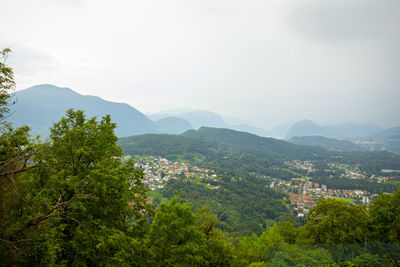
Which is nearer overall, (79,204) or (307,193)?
(79,204)

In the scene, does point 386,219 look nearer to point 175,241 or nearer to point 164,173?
point 175,241

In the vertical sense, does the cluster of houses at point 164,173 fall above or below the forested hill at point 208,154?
below

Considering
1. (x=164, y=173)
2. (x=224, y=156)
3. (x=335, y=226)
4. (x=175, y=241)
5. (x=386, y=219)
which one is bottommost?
(x=164, y=173)

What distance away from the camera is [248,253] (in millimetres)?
14664

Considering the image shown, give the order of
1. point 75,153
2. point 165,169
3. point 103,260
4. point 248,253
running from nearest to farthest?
point 103,260
point 75,153
point 248,253
point 165,169

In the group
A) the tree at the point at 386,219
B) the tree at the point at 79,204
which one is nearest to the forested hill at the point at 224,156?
the tree at the point at 386,219

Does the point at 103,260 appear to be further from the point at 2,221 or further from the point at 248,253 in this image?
the point at 248,253

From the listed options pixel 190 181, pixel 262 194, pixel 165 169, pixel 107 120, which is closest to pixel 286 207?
pixel 262 194

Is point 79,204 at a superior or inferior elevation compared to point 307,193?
superior

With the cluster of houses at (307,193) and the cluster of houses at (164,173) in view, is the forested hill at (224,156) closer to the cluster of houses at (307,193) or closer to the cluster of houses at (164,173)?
the cluster of houses at (164,173)

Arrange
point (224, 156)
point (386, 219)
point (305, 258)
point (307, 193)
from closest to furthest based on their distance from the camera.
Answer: point (305, 258) < point (386, 219) < point (307, 193) < point (224, 156)

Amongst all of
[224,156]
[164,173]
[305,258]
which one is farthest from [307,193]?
[305,258]

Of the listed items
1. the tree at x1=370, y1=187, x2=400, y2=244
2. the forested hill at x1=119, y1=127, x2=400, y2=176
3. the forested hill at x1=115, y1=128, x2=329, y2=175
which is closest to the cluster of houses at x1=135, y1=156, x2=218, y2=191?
the forested hill at x1=115, y1=128, x2=329, y2=175

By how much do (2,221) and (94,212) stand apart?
12.5ft
